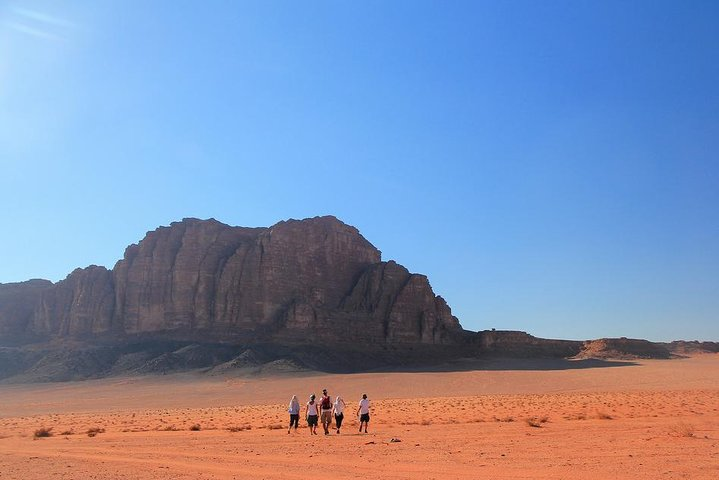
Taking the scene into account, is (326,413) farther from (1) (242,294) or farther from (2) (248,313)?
(1) (242,294)

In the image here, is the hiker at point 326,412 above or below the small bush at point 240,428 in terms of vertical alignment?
above

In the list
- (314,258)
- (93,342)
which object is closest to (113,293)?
(93,342)

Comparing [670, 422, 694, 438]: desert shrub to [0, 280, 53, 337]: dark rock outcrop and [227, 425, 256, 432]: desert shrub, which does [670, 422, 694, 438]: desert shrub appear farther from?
[0, 280, 53, 337]: dark rock outcrop

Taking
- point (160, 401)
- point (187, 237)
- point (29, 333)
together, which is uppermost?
point (187, 237)

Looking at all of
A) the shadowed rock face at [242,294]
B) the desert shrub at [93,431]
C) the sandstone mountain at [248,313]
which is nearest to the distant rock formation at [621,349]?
the sandstone mountain at [248,313]

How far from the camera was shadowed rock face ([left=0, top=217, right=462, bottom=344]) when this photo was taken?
83.9m

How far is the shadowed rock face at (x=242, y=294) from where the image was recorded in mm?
83875

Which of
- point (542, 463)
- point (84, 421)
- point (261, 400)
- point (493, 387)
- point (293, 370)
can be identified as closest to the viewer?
point (542, 463)

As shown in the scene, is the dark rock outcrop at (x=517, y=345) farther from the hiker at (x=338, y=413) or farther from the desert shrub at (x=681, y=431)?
→ the desert shrub at (x=681, y=431)

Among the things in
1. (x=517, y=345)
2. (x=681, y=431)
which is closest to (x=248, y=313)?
(x=517, y=345)

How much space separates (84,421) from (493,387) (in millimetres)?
37864

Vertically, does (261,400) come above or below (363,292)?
below

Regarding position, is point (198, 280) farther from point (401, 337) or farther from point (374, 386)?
point (374, 386)

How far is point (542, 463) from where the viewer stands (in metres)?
14.6
